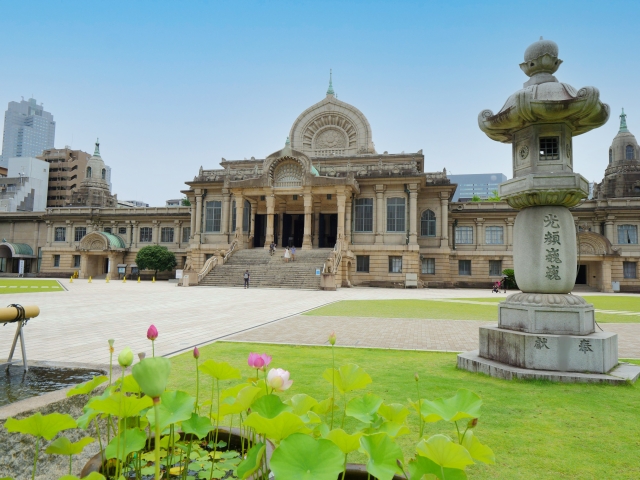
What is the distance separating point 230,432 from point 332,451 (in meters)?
1.36

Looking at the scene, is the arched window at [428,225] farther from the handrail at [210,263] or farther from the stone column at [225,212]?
the stone column at [225,212]

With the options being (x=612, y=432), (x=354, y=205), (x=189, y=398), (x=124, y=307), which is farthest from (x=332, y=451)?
(x=354, y=205)

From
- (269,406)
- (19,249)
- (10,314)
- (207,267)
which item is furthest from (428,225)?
(19,249)

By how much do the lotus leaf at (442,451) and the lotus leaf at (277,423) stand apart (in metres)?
0.50

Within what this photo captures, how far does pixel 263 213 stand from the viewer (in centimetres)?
4097

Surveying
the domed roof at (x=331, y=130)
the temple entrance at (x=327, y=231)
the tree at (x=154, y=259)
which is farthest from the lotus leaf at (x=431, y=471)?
the tree at (x=154, y=259)

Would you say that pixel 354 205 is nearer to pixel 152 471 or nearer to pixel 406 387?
pixel 406 387

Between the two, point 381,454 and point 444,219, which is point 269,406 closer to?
point 381,454

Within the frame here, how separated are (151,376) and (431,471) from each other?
3.82 feet

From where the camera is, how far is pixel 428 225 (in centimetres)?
3991

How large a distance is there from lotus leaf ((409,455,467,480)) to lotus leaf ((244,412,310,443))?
515mm

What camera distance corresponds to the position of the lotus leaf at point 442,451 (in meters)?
1.64

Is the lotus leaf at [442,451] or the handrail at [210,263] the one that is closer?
the lotus leaf at [442,451]

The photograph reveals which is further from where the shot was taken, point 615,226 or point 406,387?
point 615,226
